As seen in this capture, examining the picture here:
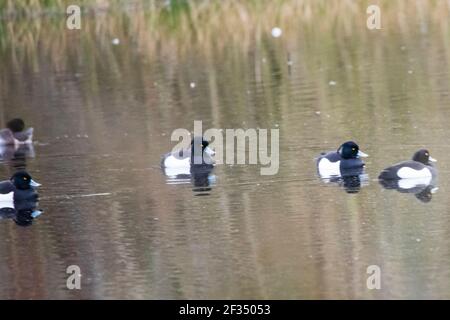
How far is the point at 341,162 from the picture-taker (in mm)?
13125

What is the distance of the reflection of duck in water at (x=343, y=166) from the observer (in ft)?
42.2

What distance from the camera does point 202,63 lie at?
21.4 metres

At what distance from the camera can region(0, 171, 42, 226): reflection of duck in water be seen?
488 inches

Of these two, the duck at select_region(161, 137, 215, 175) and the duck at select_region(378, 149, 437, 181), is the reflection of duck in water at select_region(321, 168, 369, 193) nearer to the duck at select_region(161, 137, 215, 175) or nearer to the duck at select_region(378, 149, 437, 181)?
the duck at select_region(378, 149, 437, 181)

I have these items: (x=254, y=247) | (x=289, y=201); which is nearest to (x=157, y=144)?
(x=289, y=201)

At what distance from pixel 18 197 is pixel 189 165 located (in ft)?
6.24

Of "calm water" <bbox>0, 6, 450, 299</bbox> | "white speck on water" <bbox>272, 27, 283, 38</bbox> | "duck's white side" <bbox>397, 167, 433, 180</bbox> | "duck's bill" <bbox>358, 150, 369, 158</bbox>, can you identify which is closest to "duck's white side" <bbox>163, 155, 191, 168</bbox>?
"calm water" <bbox>0, 6, 450, 299</bbox>

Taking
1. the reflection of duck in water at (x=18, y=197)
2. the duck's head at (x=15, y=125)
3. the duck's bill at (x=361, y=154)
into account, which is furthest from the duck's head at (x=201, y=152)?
the duck's head at (x=15, y=125)

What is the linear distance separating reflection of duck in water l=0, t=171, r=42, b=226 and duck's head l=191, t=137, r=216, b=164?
1690 mm

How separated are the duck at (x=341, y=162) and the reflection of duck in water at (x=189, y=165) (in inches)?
40.7

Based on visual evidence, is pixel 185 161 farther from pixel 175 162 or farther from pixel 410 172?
pixel 410 172

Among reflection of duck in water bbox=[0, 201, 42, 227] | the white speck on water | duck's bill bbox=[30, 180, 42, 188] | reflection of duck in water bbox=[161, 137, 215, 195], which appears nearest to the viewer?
reflection of duck in water bbox=[0, 201, 42, 227]

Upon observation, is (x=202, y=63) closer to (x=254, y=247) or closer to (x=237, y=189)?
(x=237, y=189)

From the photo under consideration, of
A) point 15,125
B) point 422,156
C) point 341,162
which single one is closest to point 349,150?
point 341,162
